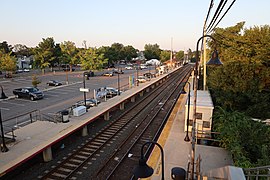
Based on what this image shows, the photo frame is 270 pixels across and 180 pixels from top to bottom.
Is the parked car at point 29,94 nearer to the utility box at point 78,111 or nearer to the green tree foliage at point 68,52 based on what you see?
the utility box at point 78,111

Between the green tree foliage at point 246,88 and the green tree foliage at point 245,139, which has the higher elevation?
the green tree foliage at point 246,88

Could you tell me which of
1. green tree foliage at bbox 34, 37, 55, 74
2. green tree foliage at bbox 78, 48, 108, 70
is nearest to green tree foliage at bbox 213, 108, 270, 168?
green tree foliage at bbox 78, 48, 108, 70

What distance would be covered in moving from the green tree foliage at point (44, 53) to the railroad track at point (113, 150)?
4764cm

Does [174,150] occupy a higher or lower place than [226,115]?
lower

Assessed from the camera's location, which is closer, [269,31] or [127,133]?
[127,133]

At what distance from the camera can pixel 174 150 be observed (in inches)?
424

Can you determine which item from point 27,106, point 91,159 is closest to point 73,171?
point 91,159

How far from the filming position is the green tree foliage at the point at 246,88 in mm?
14641

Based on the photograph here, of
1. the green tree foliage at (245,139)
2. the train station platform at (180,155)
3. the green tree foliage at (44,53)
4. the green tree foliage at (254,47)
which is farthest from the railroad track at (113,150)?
the green tree foliage at (44,53)

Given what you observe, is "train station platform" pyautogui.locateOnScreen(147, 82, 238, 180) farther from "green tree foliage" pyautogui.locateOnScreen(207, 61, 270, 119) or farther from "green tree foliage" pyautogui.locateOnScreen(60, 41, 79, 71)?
"green tree foliage" pyautogui.locateOnScreen(60, 41, 79, 71)

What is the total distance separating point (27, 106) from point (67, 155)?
1279cm

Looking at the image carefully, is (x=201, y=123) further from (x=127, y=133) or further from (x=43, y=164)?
(x=43, y=164)

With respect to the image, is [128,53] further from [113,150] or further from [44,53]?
[113,150]

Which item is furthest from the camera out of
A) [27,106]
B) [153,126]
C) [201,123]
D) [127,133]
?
[27,106]
